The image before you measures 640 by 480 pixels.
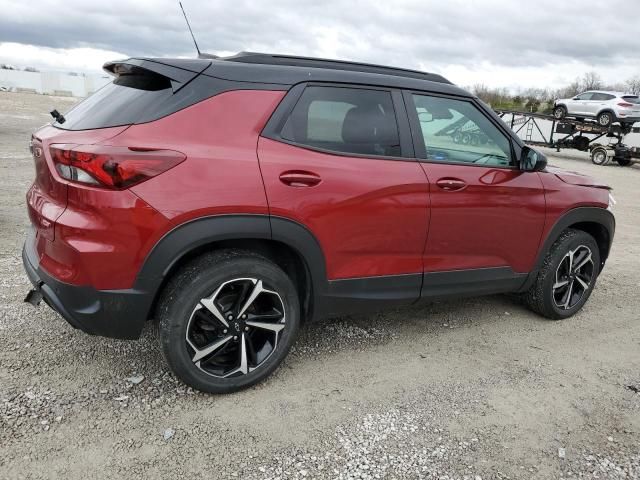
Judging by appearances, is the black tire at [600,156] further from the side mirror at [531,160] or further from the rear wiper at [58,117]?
the rear wiper at [58,117]

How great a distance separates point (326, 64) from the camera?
3256 millimetres

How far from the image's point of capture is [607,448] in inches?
108

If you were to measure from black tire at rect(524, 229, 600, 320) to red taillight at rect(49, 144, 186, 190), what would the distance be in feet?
9.83

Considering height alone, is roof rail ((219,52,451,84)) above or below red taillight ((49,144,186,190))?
above

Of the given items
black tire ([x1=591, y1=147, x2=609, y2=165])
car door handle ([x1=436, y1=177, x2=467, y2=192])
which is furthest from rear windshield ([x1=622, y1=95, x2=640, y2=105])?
car door handle ([x1=436, y1=177, x2=467, y2=192])

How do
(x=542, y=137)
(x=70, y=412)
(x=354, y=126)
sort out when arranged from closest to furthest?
(x=70, y=412), (x=354, y=126), (x=542, y=137)

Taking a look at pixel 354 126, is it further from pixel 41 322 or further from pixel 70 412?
pixel 41 322

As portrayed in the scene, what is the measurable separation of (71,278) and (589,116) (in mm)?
24907

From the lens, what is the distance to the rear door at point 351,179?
283 centimetres

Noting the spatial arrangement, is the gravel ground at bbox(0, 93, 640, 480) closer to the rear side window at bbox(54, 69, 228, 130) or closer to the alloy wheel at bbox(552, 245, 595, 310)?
the alloy wheel at bbox(552, 245, 595, 310)

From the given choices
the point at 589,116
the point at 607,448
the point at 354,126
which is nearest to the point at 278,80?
the point at 354,126

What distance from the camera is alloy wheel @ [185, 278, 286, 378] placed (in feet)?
9.28

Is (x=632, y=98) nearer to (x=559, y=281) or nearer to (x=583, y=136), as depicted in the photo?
(x=583, y=136)

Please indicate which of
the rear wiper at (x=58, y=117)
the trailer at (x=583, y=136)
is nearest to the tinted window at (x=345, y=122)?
the rear wiper at (x=58, y=117)
